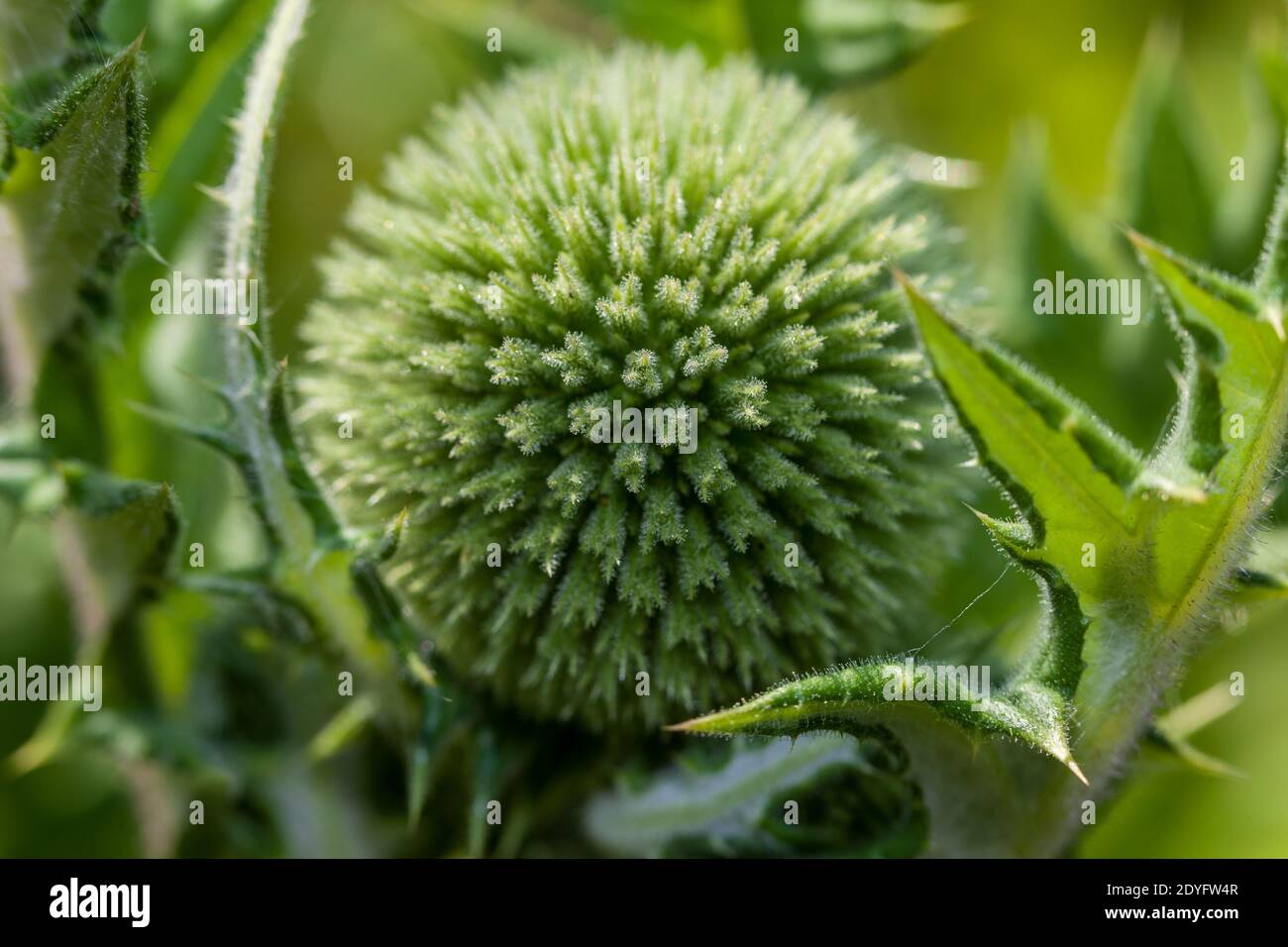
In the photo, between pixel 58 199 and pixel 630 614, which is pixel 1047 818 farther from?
pixel 58 199

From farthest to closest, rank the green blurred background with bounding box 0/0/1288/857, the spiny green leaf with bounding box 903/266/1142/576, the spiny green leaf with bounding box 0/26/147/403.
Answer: the green blurred background with bounding box 0/0/1288/857 < the spiny green leaf with bounding box 0/26/147/403 < the spiny green leaf with bounding box 903/266/1142/576

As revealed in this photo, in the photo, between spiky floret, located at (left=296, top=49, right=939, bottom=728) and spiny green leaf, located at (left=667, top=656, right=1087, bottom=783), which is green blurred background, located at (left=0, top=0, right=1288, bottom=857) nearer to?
spiky floret, located at (left=296, top=49, right=939, bottom=728)

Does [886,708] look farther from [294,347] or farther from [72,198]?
[294,347]

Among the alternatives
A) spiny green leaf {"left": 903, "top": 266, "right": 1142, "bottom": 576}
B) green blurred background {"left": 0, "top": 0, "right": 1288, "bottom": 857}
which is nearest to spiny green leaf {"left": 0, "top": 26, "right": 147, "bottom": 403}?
green blurred background {"left": 0, "top": 0, "right": 1288, "bottom": 857}

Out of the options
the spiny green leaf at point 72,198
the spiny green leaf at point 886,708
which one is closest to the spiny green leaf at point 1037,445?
the spiny green leaf at point 886,708

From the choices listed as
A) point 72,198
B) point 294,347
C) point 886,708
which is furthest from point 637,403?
point 294,347

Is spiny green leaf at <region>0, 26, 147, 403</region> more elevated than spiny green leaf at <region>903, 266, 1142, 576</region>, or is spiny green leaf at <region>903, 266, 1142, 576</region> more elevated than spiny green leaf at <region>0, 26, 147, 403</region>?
spiny green leaf at <region>0, 26, 147, 403</region>
